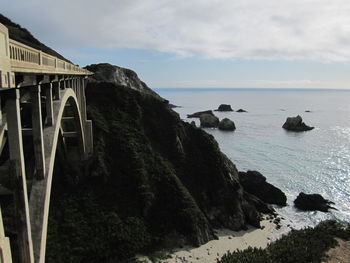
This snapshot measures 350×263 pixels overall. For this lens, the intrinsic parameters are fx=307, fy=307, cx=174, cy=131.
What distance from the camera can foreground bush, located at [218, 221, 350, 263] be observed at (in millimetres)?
24528

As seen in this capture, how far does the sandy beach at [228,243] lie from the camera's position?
29.6m

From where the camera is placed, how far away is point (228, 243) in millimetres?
33094

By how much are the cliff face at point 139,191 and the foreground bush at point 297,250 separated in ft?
24.3

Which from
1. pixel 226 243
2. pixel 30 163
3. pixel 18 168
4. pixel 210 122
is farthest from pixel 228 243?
pixel 210 122

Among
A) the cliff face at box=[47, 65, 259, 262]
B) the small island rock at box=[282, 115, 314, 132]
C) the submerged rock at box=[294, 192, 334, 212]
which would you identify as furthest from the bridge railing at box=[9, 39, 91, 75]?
the small island rock at box=[282, 115, 314, 132]

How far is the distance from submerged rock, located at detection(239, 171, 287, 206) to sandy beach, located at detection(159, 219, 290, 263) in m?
7.70

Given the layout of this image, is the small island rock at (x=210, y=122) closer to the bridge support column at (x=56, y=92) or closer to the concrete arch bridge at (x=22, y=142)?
the bridge support column at (x=56, y=92)

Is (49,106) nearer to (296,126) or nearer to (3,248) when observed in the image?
(3,248)

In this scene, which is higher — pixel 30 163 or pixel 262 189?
pixel 30 163

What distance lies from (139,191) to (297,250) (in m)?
17.6

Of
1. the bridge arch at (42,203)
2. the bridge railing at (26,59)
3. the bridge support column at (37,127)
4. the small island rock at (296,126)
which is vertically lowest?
the small island rock at (296,126)

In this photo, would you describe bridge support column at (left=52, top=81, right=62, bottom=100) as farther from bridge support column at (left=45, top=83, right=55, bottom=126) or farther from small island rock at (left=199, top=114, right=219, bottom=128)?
small island rock at (left=199, top=114, right=219, bottom=128)

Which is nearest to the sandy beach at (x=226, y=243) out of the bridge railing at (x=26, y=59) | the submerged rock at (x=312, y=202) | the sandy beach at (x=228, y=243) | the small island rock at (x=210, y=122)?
the sandy beach at (x=228, y=243)

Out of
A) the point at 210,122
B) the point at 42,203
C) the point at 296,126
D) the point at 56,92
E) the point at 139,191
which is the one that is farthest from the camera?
the point at 210,122
